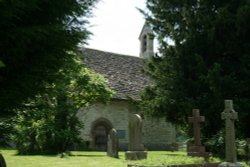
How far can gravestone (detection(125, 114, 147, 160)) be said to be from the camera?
13078 mm

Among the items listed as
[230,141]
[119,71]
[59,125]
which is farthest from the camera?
[119,71]

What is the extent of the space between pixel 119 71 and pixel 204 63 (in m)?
11.5

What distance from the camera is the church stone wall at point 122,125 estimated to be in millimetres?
23344

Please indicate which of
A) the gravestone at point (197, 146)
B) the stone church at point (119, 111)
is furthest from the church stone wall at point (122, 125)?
the gravestone at point (197, 146)

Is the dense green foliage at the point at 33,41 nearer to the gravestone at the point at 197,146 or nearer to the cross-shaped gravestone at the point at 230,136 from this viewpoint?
the cross-shaped gravestone at the point at 230,136

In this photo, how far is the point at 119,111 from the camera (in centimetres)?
2475

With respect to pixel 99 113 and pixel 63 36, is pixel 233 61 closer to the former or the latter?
pixel 99 113

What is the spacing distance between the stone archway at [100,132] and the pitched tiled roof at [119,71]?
6.17 ft

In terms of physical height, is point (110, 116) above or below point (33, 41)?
below

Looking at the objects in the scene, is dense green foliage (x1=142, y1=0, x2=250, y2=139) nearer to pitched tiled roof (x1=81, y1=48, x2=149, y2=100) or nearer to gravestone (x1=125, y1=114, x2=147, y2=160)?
gravestone (x1=125, y1=114, x2=147, y2=160)

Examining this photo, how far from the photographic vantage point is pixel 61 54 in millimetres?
5625

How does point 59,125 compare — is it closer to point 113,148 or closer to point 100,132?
point 113,148

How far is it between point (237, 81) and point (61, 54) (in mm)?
11430

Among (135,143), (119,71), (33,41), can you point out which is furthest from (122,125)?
(33,41)
